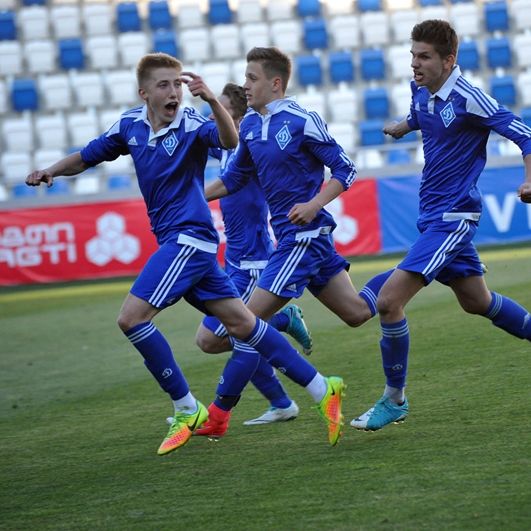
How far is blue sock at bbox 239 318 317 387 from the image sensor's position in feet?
19.8

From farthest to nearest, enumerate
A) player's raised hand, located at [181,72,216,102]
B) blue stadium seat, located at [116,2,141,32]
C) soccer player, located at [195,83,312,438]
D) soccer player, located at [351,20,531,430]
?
1. blue stadium seat, located at [116,2,141,32]
2. soccer player, located at [195,83,312,438]
3. soccer player, located at [351,20,531,430]
4. player's raised hand, located at [181,72,216,102]

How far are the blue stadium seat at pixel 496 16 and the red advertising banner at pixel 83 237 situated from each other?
6902 mm

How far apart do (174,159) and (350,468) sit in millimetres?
1887

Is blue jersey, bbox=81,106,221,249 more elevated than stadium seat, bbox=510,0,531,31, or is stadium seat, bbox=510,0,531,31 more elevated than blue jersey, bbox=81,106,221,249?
blue jersey, bbox=81,106,221,249

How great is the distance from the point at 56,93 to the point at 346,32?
601 cm

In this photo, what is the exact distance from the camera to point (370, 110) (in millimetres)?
22000

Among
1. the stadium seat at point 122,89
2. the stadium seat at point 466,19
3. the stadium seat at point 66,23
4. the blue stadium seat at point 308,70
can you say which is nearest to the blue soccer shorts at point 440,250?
the blue stadium seat at point 308,70

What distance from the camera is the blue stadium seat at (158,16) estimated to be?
78.7 ft

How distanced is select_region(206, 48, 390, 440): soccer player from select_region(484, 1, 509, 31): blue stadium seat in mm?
18065

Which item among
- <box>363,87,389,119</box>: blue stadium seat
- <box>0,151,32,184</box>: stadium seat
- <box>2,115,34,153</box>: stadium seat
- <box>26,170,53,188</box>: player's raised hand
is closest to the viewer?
<box>26,170,53,188</box>: player's raised hand

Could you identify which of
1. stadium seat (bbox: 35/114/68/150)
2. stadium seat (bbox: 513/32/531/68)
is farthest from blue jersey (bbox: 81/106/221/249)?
stadium seat (bbox: 513/32/531/68)

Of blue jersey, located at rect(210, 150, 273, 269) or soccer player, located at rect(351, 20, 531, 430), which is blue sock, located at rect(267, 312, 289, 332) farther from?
soccer player, located at rect(351, 20, 531, 430)

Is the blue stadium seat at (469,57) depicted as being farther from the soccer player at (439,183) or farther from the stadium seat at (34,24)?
the soccer player at (439,183)

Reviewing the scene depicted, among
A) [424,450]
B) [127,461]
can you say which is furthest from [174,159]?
[424,450]
